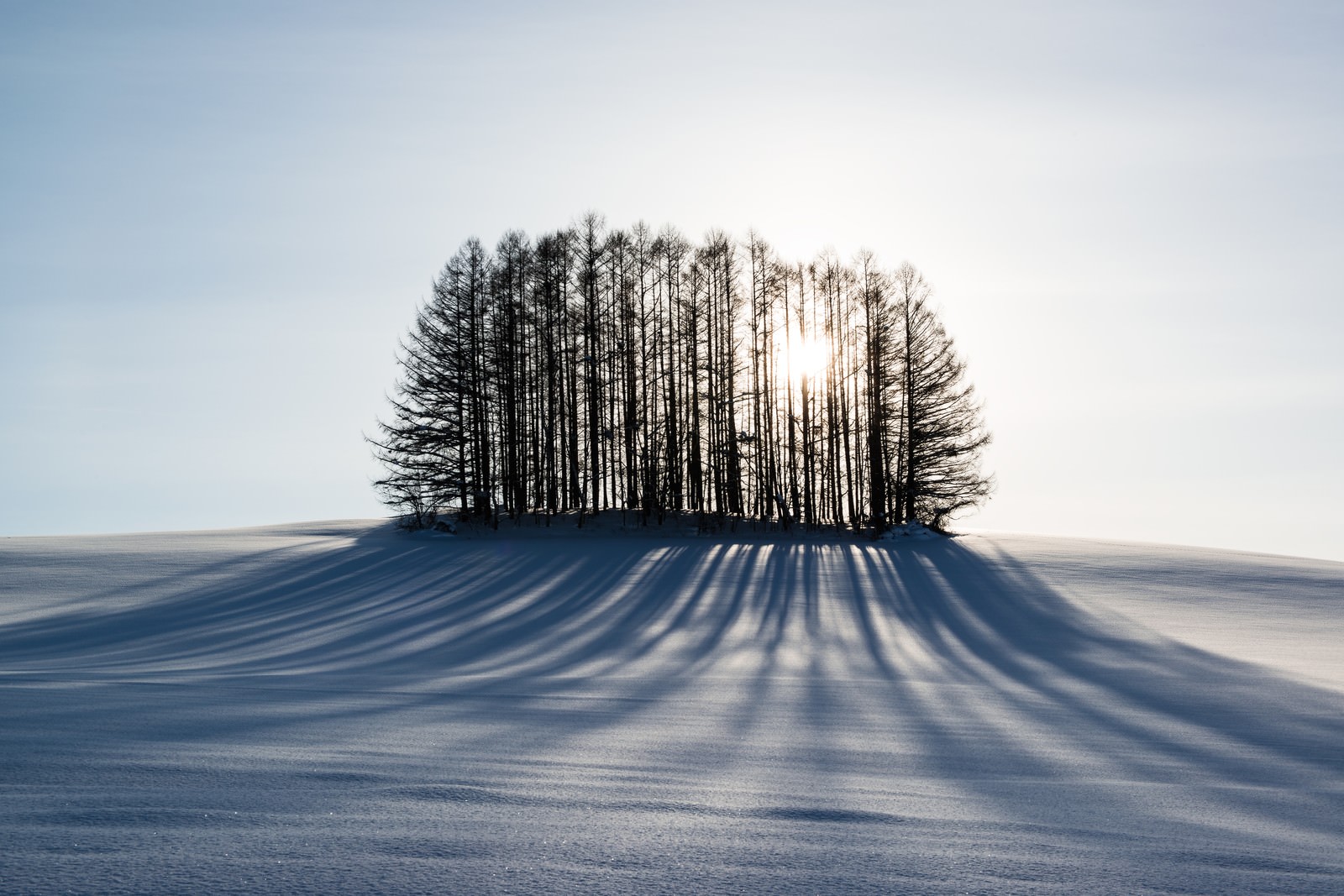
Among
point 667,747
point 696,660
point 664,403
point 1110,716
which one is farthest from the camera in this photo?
point 664,403

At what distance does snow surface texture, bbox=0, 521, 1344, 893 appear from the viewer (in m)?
3.60

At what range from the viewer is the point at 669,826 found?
4.10m

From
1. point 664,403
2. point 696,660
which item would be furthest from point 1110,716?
point 664,403

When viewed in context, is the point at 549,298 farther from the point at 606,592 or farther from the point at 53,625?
the point at 53,625

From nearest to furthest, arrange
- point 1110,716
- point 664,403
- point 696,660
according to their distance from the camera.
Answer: point 1110,716 → point 696,660 → point 664,403

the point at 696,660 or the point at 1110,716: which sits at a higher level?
the point at 1110,716

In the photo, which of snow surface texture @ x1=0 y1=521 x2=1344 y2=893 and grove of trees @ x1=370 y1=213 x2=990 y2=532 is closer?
snow surface texture @ x1=0 y1=521 x2=1344 y2=893

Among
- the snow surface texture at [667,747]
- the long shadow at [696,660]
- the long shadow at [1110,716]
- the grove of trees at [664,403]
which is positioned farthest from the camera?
the grove of trees at [664,403]

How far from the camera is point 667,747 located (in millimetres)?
6414

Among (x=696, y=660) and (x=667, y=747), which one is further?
(x=696, y=660)

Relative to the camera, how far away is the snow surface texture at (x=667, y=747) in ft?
11.8

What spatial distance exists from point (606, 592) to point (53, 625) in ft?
35.3

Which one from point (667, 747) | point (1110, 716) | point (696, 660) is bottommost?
point (696, 660)

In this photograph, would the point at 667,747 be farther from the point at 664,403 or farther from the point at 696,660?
the point at 664,403
